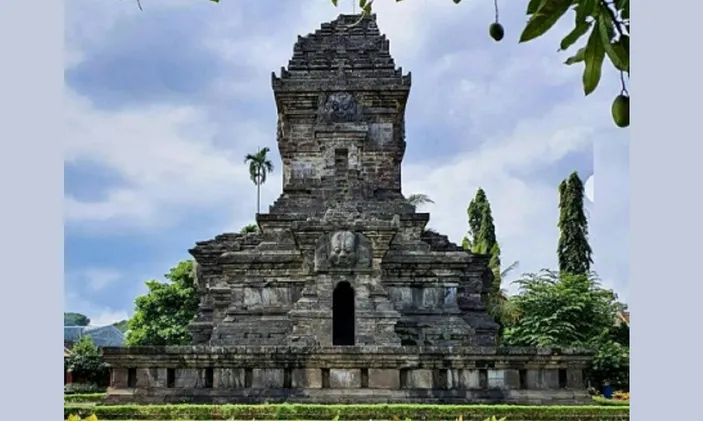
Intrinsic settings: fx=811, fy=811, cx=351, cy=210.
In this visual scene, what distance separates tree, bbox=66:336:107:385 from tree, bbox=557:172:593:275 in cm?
1663

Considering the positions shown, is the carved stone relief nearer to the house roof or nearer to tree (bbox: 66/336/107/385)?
tree (bbox: 66/336/107/385)

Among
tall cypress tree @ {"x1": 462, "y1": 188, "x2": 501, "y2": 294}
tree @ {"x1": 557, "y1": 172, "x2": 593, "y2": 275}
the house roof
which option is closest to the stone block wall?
the house roof

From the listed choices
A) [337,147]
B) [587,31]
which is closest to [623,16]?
[587,31]

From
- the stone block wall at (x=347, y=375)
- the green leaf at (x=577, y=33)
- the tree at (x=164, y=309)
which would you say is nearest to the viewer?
the green leaf at (x=577, y=33)

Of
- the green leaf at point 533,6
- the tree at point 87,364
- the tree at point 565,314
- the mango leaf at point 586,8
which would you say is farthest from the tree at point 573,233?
the mango leaf at point 586,8

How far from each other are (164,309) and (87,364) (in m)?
8.29

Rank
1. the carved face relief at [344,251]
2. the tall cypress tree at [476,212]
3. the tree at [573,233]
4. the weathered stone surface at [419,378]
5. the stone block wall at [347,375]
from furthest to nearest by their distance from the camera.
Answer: the tall cypress tree at [476,212] < the tree at [573,233] < the carved face relief at [344,251] < the weathered stone surface at [419,378] < the stone block wall at [347,375]

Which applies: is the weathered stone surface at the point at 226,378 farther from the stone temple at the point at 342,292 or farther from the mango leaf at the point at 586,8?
the mango leaf at the point at 586,8

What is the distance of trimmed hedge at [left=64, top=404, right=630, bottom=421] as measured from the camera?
9.37 meters

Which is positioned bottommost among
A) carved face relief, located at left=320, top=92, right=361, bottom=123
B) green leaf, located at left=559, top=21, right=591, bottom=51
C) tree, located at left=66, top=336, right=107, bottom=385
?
tree, located at left=66, top=336, right=107, bottom=385

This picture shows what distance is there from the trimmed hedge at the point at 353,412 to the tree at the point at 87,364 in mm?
15959

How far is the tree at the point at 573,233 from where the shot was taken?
1162 inches

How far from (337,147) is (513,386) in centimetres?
848

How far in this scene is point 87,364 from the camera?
25.2 meters
